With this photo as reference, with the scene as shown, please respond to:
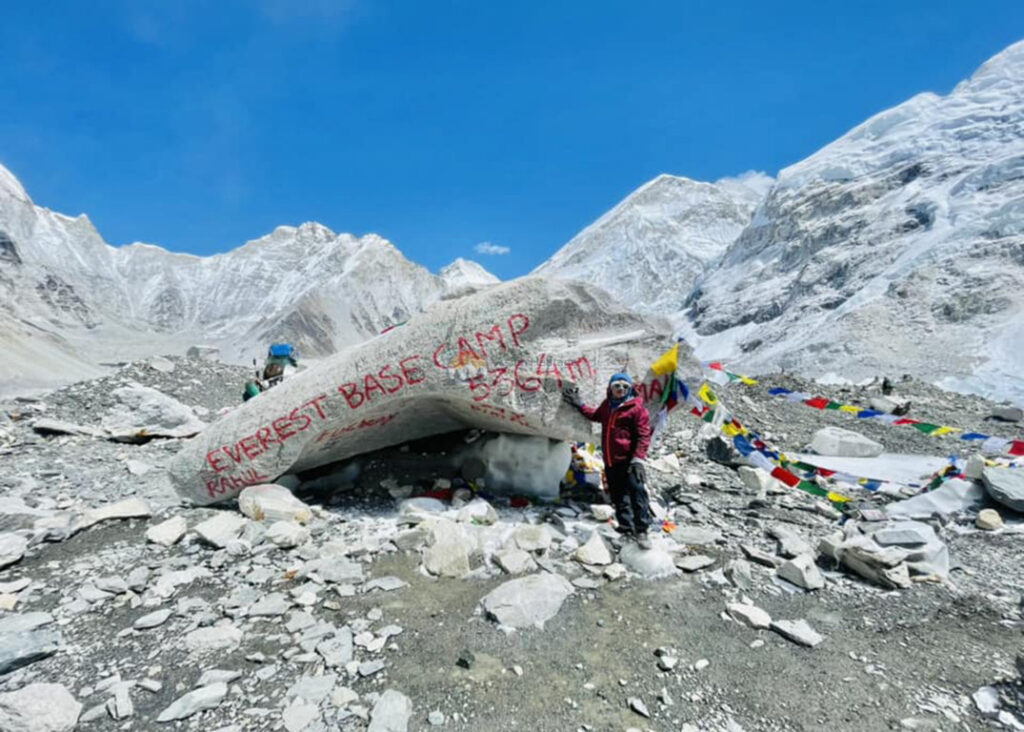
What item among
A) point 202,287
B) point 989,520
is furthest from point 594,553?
point 202,287

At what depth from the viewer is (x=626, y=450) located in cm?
516

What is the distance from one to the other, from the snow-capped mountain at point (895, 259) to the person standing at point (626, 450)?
31710 millimetres

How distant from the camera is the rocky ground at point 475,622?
9.55ft

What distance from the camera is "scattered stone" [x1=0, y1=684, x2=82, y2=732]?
271cm

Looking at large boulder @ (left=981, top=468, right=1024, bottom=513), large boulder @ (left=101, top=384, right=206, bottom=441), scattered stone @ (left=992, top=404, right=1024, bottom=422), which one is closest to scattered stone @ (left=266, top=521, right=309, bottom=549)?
large boulder @ (left=101, top=384, right=206, bottom=441)

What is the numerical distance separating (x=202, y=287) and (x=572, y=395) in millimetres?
137758

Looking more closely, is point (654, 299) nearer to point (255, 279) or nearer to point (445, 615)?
point (255, 279)

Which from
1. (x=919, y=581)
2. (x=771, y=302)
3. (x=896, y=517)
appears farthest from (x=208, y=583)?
(x=771, y=302)

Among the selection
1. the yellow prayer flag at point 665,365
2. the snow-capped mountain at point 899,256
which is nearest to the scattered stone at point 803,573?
the yellow prayer flag at point 665,365

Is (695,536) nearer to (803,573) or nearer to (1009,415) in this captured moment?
(803,573)

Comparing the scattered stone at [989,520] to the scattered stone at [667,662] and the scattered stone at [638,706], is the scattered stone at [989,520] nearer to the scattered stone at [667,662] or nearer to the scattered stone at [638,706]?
the scattered stone at [667,662]

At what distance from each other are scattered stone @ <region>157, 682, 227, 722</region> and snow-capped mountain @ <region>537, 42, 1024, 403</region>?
116 ft

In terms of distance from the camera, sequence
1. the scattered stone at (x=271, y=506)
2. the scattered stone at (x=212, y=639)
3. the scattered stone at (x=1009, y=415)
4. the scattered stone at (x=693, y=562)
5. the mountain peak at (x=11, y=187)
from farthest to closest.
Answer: the mountain peak at (x=11, y=187)
the scattered stone at (x=1009, y=415)
the scattered stone at (x=271, y=506)
the scattered stone at (x=693, y=562)
the scattered stone at (x=212, y=639)

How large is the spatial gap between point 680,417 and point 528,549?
336 inches
